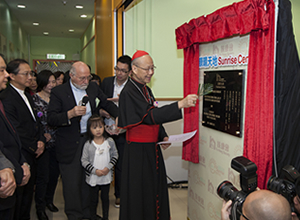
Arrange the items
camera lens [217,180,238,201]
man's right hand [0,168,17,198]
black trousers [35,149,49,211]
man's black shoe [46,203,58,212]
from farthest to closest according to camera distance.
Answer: man's black shoe [46,203,58,212] < black trousers [35,149,49,211] < man's right hand [0,168,17,198] < camera lens [217,180,238,201]

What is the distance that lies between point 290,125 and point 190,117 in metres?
1.09

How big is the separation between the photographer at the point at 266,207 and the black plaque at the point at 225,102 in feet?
3.10

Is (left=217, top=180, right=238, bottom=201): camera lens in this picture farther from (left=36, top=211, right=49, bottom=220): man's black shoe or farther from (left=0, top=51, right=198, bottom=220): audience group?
(left=36, top=211, right=49, bottom=220): man's black shoe

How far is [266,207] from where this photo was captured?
0.91 m

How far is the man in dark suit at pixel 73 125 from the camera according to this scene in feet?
8.13

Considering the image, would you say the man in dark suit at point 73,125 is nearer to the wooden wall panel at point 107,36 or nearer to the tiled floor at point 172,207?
the tiled floor at point 172,207

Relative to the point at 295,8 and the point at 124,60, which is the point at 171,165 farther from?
the point at 295,8

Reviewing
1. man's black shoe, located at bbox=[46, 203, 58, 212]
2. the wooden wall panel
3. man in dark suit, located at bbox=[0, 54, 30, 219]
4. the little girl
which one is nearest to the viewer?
man in dark suit, located at bbox=[0, 54, 30, 219]

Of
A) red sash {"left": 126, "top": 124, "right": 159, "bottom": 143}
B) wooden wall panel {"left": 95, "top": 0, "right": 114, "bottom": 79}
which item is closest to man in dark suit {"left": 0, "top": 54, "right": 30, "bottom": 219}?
red sash {"left": 126, "top": 124, "right": 159, "bottom": 143}

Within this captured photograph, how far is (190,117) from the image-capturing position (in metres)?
2.47

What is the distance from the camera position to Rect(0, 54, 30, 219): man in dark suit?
1685 millimetres

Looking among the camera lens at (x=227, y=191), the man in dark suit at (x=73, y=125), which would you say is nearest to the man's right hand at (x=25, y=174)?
the man in dark suit at (x=73, y=125)

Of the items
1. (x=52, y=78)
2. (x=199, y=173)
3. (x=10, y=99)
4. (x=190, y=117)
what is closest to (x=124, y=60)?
(x=52, y=78)

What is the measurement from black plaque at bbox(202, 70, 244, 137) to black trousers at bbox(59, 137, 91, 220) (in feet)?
4.44
